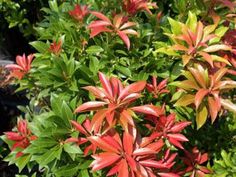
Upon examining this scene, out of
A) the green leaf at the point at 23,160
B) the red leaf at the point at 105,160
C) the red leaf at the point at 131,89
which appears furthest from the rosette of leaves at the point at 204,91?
the green leaf at the point at 23,160

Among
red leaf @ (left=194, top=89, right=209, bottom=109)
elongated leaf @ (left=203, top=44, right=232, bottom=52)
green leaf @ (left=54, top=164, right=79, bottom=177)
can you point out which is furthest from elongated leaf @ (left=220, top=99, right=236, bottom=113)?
green leaf @ (left=54, top=164, right=79, bottom=177)

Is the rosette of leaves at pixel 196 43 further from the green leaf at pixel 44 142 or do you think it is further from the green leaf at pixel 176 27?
the green leaf at pixel 44 142

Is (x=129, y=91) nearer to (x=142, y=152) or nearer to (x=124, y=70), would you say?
(x=142, y=152)

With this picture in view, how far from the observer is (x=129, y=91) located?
6.05ft

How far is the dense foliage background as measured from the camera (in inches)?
72.3

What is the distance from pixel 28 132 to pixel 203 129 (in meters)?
1.24

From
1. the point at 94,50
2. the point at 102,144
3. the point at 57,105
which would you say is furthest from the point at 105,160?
the point at 94,50

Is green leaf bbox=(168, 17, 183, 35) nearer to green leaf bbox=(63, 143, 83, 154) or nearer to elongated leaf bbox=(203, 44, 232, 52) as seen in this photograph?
elongated leaf bbox=(203, 44, 232, 52)

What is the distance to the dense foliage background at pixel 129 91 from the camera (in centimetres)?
184

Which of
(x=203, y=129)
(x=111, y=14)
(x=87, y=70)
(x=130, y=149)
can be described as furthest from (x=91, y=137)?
(x=203, y=129)

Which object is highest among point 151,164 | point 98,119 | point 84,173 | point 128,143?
point 98,119

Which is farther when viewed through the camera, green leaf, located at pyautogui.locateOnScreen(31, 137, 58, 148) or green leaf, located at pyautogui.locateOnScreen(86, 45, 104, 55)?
green leaf, located at pyautogui.locateOnScreen(86, 45, 104, 55)

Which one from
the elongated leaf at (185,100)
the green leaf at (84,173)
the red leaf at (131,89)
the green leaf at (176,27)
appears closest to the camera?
the red leaf at (131,89)

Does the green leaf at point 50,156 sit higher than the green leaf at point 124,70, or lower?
lower
